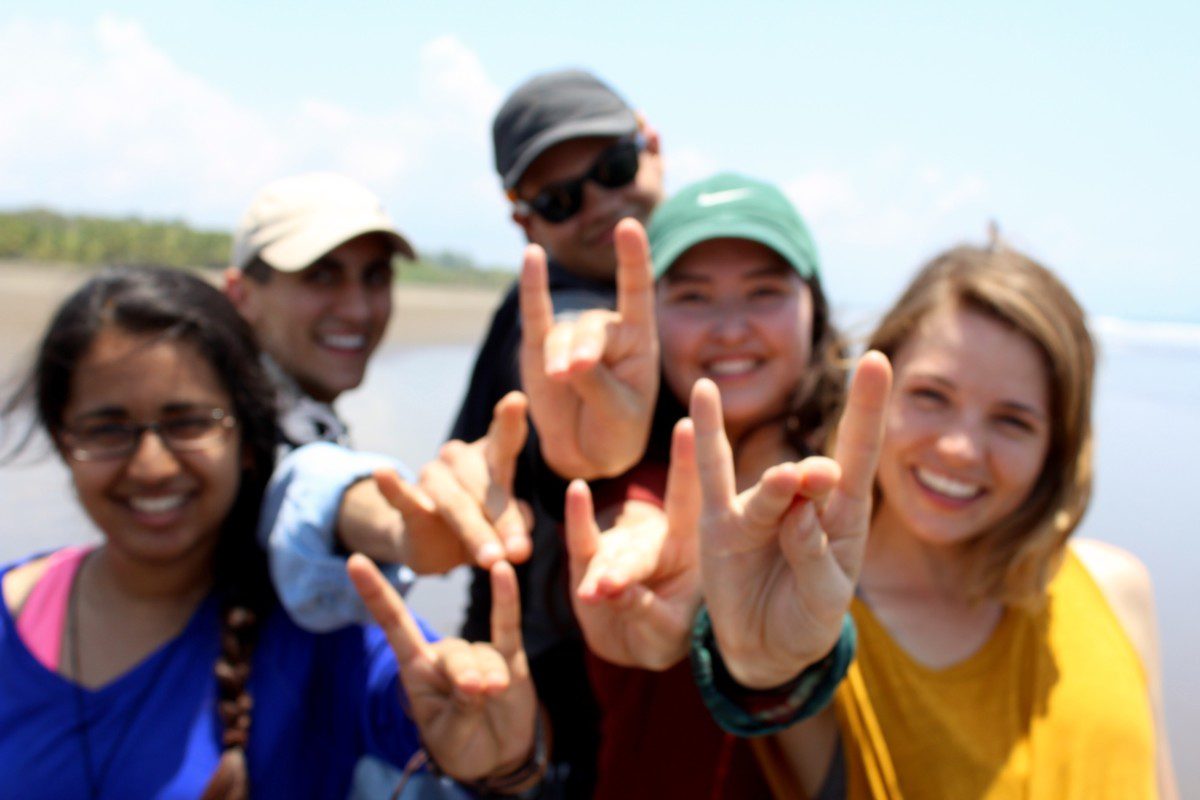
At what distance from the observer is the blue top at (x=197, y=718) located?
156cm

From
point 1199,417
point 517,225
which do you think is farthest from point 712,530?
point 1199,417

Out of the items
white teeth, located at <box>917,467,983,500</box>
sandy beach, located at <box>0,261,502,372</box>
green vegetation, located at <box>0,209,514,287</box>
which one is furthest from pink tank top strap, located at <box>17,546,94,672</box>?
green vegetation, located at <box>0,209,514,287</box>

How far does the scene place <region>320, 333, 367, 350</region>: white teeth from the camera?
2705mm

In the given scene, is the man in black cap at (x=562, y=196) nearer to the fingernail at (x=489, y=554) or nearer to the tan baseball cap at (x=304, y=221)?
the tan baseball cap at (x=304, y=221)

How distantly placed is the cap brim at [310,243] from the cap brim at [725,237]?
104 centimetres

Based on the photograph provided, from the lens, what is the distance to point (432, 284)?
1063 inches

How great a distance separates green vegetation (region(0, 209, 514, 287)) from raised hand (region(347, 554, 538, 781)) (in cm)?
1573

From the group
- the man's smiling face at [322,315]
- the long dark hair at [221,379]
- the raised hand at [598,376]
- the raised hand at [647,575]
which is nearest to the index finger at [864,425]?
the raised hand at [647,575]

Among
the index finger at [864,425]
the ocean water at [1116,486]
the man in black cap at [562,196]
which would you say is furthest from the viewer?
the ocean water at [1116,486]

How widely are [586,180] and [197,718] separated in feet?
5.48

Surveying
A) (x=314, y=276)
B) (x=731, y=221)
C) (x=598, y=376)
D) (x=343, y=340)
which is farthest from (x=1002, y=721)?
(x=314, y=276)

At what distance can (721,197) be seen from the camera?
1.95 metres

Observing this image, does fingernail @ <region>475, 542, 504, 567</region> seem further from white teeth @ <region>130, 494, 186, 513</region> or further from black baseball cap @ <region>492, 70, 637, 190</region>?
black baseball cap @ <region>492, 70, 637, 190</region>

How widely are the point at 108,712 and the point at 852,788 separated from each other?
1321mm
